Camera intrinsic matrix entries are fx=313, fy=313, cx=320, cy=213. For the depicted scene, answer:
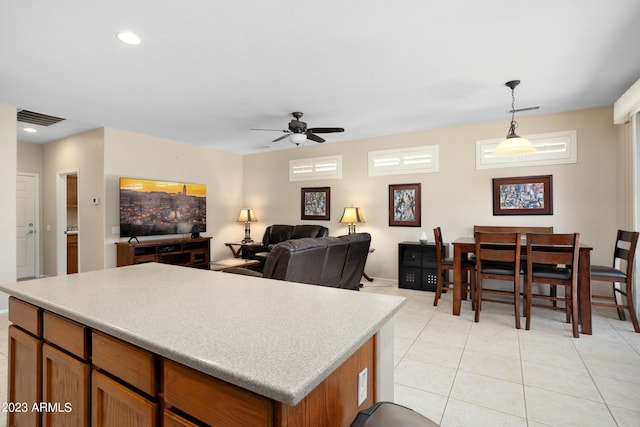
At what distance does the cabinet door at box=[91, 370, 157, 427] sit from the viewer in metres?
0.99

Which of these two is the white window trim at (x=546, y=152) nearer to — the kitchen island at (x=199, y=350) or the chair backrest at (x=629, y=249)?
the chair backrest at (x=629, y=249)

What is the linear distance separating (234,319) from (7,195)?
447 centimetres

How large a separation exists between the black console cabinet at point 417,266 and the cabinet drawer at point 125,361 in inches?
170

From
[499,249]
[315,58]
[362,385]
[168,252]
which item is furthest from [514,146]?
[168,252]

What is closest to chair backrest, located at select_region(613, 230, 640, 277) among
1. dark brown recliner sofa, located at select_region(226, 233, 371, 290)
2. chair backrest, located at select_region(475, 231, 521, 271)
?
chair backrest, located at select_region(475, 231, 521, 271)

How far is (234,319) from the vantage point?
3.64ft

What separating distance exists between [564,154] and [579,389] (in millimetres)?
3293

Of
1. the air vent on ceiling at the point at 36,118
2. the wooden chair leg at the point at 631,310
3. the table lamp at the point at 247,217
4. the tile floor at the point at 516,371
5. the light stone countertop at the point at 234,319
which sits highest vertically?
the air vent on ceiling at the point at 36,118

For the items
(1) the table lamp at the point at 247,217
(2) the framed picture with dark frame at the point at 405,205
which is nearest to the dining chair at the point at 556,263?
(2) the framed picture with dark frame at the point at 405,205

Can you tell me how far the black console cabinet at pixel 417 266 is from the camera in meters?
4.75

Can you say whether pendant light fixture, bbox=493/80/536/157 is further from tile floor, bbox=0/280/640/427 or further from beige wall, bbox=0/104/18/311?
beige wall, bbox=0/104/18/311

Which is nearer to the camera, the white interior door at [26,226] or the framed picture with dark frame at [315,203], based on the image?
the white interior door at [26,226]

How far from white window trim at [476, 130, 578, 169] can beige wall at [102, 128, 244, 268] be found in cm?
508

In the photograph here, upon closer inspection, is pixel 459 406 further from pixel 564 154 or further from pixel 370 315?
pixel 564 154
